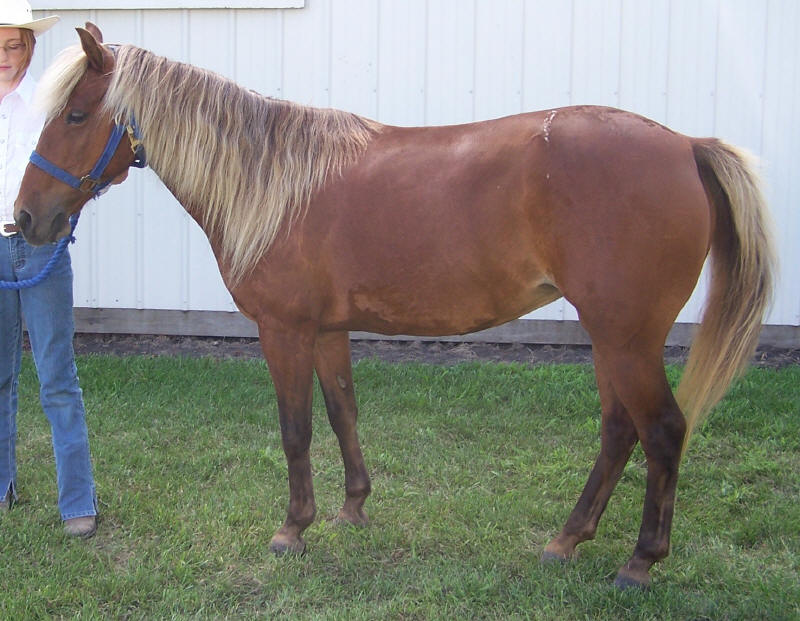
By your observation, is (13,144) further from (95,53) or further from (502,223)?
(502,223)

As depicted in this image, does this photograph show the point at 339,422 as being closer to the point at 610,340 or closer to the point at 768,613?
the point at 610,340

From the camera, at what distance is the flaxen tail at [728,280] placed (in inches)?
108

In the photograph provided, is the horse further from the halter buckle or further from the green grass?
the green grass

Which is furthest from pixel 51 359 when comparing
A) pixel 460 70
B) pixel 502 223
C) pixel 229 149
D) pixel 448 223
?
pixel 460 70

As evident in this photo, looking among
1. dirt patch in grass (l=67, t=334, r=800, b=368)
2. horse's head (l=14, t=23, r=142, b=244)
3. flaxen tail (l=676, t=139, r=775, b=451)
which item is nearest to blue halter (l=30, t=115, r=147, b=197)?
horse's head (l=14, t=23, r=142, b=244)

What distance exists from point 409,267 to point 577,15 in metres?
3.45

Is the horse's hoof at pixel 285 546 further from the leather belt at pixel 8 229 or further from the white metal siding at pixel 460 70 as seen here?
the white metal siding at pixel 460 70

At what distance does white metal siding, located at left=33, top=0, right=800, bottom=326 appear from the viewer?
5488 mm

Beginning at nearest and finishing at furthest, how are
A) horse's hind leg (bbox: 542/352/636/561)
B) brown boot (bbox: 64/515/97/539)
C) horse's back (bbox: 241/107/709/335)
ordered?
horse's back (bbox: 241/107/709/335) < horse's hind leg (bbox: 542/352/636/561) < brown boot (bbox: 64/515/97/539)

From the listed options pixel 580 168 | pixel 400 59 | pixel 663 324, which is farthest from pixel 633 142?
pixel 400 59

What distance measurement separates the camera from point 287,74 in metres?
5.82

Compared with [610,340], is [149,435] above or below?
below

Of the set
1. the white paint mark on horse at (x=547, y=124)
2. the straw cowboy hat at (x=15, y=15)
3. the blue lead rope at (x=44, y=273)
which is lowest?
the blue lead rope at (x=44, y=273)

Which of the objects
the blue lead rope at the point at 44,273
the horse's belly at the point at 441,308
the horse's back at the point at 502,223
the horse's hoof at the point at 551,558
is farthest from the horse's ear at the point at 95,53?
the horse's hoof at the point at 551,558
